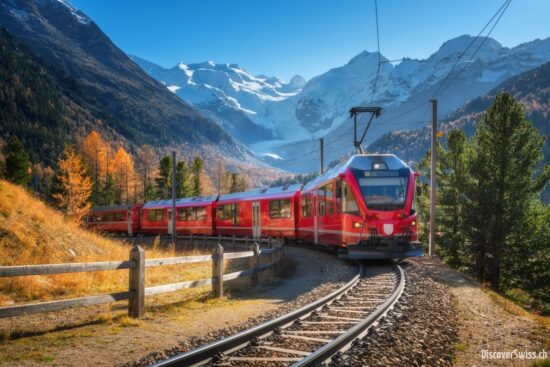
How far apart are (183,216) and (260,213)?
40.7ft

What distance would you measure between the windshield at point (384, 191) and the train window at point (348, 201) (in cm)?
46

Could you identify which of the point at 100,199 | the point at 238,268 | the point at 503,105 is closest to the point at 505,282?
the point at 503,105

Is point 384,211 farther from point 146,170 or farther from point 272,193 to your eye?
point 146,170

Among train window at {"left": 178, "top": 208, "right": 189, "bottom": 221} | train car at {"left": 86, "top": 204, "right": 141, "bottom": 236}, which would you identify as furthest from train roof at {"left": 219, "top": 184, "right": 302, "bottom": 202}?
train car at {"left": 86, "top": 204, "right": 141, "bottom": 236}

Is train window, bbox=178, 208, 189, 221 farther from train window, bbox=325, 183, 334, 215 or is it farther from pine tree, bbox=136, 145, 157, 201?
pine tree, bbox=136, 145, 157, 201

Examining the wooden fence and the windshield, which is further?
the windshield

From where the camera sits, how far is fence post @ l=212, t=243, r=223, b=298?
435 inches

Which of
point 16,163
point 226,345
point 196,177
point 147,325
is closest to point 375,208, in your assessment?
point 147,325

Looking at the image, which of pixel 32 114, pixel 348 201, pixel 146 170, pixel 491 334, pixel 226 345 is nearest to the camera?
pixel 226 345

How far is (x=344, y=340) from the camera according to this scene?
6734mm

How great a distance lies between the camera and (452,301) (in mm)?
10539

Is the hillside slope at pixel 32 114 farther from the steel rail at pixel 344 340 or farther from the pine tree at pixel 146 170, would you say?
the steel rail at pixel 344 340

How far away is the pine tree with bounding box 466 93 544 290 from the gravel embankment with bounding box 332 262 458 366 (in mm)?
17810

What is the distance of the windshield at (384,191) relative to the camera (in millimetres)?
16734
